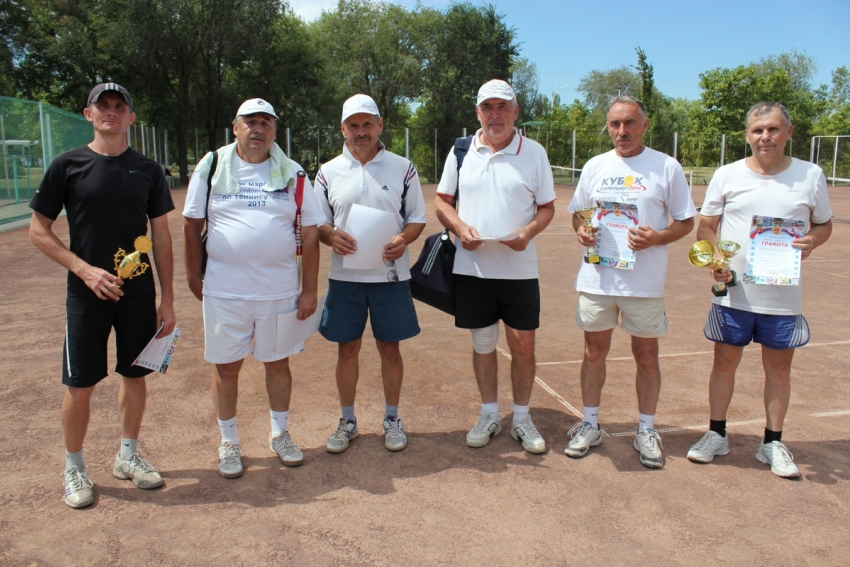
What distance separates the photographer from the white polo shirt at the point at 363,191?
420 centimetres

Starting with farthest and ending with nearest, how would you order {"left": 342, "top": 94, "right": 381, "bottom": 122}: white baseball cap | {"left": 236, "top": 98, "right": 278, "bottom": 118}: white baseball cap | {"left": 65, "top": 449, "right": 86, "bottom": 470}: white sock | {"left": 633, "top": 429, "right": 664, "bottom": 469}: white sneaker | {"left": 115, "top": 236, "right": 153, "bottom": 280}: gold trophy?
{"left": 342, "top": 94, "right": 381, "bottom": 122}: white baseball cap, {"left": 633, "top": 429, "right": 664, "bottom": 469}: white sneaker, {"left": 236, "top": 98, "right": 278, "bottom": 118}: white baseball cap, {"left": 65, "top": 449, "right": 86, "bottom": 470}: white sock, {"left": 115, "top": 236, "right": 153, "bottom": 280}: gold trophy

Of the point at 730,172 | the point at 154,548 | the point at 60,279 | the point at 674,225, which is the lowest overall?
the point at 154,548

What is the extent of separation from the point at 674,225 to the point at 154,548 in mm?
3200

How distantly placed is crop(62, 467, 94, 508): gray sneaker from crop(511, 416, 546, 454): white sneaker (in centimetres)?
242

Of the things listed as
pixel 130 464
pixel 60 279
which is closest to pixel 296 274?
A: pixel 130 464

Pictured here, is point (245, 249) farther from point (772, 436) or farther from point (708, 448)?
point (772, 436)

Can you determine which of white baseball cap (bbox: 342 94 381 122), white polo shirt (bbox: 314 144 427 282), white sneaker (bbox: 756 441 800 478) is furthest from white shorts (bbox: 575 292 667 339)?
white baseball cap (bbox: 342 94 381 122)

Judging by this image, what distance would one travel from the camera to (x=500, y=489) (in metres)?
3.73

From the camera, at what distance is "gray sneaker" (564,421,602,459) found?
4.13 m

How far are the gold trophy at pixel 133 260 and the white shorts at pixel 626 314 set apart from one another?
2.45 meters

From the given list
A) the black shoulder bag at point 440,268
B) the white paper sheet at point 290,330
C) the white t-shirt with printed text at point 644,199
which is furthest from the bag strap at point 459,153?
the white paper sheet at point 290,330

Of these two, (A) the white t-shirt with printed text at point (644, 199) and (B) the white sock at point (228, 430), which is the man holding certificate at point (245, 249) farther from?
(A) the white t-shirt with printed text at point (644, 199)

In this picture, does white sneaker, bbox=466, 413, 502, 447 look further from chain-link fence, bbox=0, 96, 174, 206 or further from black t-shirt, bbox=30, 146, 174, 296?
chain-link fence, bbox=0, 96, 174, 206

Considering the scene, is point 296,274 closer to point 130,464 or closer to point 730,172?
point 130,464
